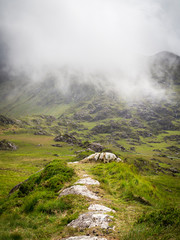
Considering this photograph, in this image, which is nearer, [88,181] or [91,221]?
[91,221]

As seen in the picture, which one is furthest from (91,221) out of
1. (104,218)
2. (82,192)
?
(82,192)

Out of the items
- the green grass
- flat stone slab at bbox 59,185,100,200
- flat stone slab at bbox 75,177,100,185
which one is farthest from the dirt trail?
the green grass

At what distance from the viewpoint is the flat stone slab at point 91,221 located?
256 inches

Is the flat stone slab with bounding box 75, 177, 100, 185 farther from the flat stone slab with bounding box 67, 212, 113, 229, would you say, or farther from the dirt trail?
the flat stone slab with bounding box 67, 212, 113, 229

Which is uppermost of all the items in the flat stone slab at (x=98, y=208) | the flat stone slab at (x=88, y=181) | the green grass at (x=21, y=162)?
the flat stone slab at (x=98, y=208)

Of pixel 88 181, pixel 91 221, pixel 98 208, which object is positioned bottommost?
pixel 88 181

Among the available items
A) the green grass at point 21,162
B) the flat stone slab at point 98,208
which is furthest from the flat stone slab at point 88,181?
the green grass at point 21,162

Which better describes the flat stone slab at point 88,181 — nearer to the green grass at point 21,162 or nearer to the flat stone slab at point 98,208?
the flat stone slab at point 98,208

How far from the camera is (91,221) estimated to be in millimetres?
6789

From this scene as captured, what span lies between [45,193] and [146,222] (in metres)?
7.79

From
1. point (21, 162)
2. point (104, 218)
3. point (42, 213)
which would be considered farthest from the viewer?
point (21, 162)

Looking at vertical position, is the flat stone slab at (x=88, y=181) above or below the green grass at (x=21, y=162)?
above

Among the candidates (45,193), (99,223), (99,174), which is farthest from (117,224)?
(99,174)

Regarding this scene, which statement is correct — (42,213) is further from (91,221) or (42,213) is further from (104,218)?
(104,218)
